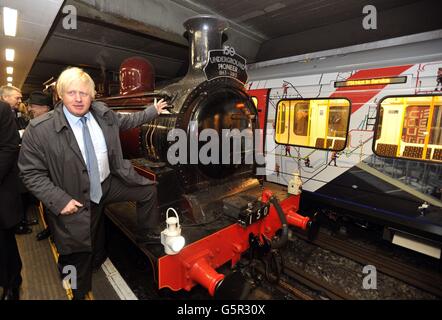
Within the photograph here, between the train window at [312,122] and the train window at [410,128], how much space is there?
64 centimetres

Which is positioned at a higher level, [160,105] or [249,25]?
[249,25]

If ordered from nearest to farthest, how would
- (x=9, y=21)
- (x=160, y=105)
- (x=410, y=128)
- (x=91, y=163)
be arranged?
(x=91, y=163)
(x=160, y=105)
(x=410, y=128)
(x=9, y=21)

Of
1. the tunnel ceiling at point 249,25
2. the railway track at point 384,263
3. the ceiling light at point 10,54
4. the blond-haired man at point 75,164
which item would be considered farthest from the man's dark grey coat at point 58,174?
the ceiling light at point 10,54

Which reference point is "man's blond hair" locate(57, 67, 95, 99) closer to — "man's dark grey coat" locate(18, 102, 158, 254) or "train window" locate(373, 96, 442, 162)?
"man's dark grey coat" locate(18, 102, 158, 254)

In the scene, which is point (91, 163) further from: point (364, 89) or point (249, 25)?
point (249, 25)

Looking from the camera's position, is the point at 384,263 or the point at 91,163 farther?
the point at 384,263

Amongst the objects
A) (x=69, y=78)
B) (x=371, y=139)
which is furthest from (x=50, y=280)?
(x=371, y=139)

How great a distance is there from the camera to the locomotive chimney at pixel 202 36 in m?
3.14

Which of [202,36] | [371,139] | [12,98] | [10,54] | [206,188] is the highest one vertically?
[10,54]

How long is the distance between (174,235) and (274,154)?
340cm

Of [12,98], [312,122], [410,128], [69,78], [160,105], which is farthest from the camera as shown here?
[312,122]

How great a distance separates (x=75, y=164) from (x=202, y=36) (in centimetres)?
226

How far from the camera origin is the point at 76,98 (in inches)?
74.9
